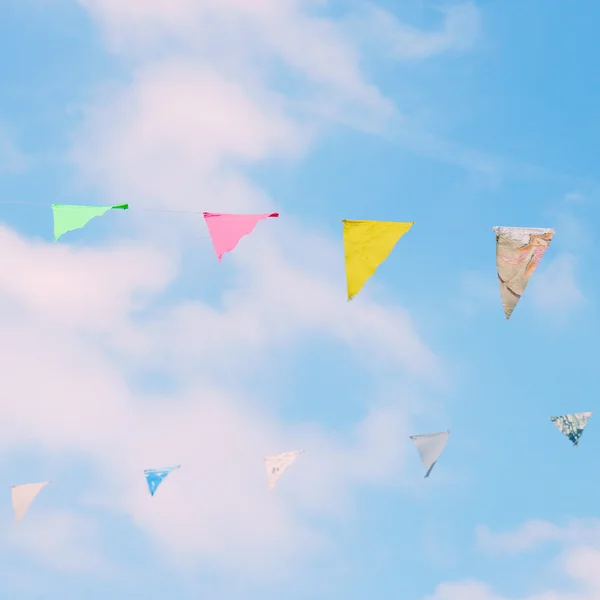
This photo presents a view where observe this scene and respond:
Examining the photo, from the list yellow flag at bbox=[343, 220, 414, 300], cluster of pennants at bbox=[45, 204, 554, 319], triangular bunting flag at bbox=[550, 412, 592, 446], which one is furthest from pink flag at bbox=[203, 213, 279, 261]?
triangular bunting flag at bbox=[550, 412, 592, 446]

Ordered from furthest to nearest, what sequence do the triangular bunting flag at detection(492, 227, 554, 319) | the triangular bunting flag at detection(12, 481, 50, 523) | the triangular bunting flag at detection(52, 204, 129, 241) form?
the triangular bunting flag at detection(12, 481, 50, 523) < the triangular bunting flag at detection(492, 227, 554, 319) < the triangular bunting flag at detection(52, 204, 129, 241)

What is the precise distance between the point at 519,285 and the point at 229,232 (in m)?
4.23

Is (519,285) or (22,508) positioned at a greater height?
(519,285)

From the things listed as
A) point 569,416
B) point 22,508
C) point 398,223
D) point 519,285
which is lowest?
point 22,508

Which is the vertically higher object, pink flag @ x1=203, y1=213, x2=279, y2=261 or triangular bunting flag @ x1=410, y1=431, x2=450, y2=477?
pink flag @ x1=203, y1=213, x2=279, y2=261

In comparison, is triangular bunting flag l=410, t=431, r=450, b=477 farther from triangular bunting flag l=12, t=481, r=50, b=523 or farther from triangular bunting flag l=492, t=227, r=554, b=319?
triangular bunting flag l=12, t=481, r=50, b=523

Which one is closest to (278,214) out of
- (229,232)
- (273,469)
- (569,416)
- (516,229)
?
(229,232)

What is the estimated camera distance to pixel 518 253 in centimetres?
1159

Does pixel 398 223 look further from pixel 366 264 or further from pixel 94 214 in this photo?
pixel 94 214

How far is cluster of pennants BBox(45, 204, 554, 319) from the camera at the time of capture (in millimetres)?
10984

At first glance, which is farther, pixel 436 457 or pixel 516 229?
pixel 436 457

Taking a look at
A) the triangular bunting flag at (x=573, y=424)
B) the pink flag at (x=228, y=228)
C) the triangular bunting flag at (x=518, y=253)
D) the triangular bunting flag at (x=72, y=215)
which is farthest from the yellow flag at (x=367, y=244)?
the triangular bunting flag at (x=573, y=424)

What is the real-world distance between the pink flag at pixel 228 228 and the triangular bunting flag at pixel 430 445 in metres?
4.91

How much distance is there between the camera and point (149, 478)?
46.1ft
